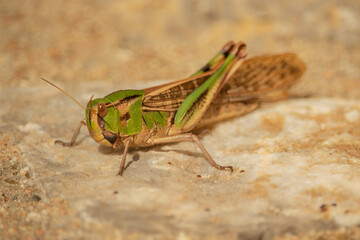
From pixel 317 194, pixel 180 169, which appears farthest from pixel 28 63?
pixel 317 194

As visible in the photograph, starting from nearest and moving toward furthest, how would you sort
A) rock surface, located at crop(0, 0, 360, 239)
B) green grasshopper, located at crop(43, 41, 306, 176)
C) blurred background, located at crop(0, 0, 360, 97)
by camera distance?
rock surface, located at crop(0, 0, 360, 239), green grasshopper, located at crop(43, 41, 306, 176), blurred background, located at crop(0, 0, 360, 97)

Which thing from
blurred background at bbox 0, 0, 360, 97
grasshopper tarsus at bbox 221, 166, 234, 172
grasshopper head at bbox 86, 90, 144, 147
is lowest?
grasshopper tarsus at bbox 221, 166, 234, 172

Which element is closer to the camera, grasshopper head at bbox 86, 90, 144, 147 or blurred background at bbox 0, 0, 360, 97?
grasshopper head at bbox 86, 90, 144, 147

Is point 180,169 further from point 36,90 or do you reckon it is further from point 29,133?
point 36,90

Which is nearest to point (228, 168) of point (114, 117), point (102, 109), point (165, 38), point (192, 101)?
point (192, 101)

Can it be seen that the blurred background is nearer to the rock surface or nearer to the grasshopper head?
the rock surface

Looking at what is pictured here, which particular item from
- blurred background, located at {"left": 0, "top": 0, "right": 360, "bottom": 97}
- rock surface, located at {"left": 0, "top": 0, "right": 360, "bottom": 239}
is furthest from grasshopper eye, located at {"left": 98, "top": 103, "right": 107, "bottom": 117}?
blurred background, located at {"left": 0, "top": 0, "right": 360, "bottom": 97}

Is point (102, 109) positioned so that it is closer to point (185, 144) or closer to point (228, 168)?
point (185, 144)

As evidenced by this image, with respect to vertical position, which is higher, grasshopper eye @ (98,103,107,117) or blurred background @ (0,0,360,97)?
blurred background @ (0,0,360,97)
